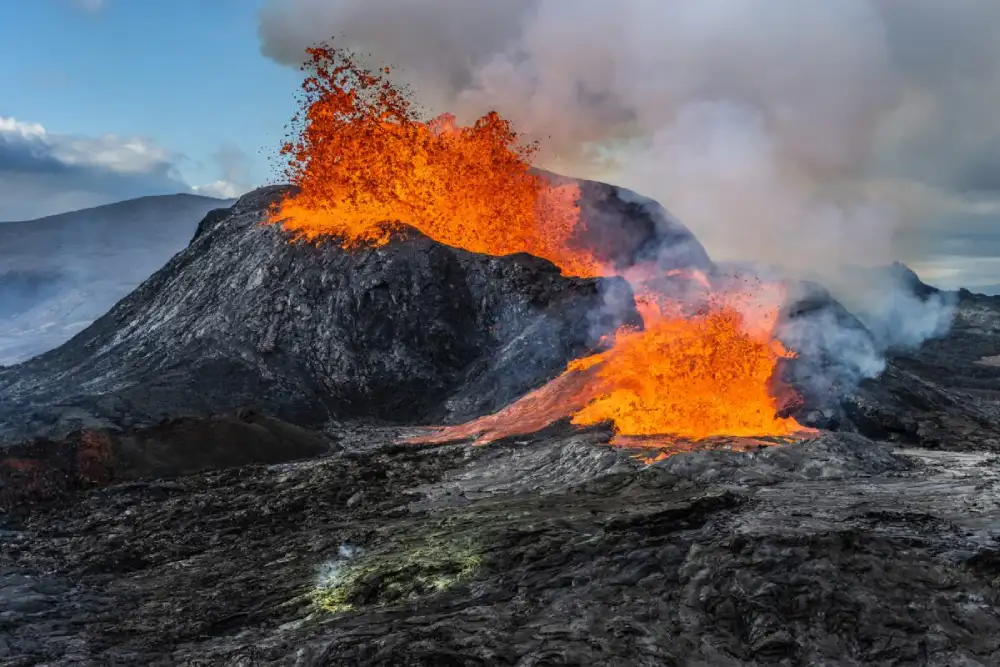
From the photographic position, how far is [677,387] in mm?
24391

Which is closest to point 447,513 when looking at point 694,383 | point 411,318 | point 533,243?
point 694,383

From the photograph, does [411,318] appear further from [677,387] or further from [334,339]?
[677,387]

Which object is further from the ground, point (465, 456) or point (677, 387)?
point (677, 387)

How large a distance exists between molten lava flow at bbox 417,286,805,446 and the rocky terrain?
187cm

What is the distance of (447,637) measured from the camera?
9664 mm

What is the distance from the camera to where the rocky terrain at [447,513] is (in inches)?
397

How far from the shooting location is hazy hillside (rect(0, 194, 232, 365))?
98.4 meters

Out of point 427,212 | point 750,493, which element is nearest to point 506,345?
point 427,212

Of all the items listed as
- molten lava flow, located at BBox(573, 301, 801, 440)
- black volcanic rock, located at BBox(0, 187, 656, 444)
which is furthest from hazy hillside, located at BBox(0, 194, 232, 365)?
molten lava flow, located at BBox(573, 301, 801, 440)

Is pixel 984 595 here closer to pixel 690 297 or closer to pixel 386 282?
pixel 690 297

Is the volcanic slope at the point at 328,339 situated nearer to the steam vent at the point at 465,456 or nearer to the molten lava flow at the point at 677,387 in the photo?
the steam vent at the point at 465,456

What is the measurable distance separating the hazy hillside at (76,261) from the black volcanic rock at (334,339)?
1655 inches

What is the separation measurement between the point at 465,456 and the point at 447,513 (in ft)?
21.8

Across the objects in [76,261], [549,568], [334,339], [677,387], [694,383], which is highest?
[76,261]
